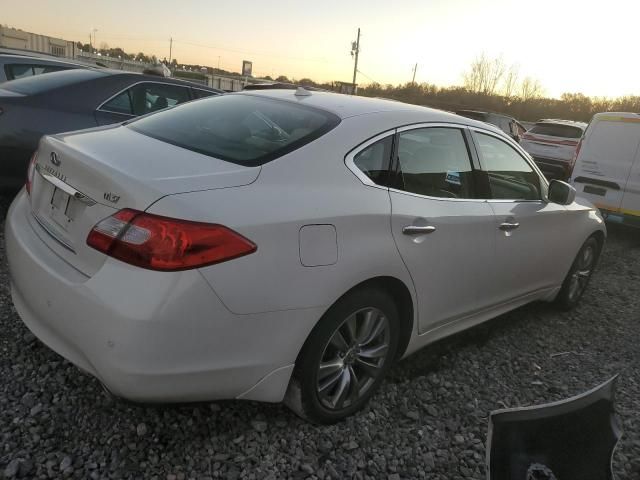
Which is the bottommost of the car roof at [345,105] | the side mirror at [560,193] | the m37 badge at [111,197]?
the side mirror at [560,193]

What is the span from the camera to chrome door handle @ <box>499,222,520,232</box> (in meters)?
3.30

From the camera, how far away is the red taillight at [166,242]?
186 cm

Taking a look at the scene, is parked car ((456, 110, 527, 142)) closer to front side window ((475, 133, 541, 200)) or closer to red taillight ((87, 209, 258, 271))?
front side window ((475, 133, 541, 200))

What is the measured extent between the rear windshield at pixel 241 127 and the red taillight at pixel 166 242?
0.46 metres

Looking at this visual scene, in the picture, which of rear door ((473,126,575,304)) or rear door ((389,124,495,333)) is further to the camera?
rear door ((473,126,575,304))

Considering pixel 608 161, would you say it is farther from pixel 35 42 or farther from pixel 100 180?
pixel 35 42

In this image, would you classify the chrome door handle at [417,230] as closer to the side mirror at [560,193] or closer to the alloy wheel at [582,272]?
the side mirror at [560,193]

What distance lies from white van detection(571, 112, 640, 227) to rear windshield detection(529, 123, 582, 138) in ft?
18.1

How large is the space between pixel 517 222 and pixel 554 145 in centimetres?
1068

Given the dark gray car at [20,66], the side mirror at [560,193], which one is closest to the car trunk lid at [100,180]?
the side mirror at [560,193]

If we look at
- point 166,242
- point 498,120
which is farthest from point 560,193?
point 498,120

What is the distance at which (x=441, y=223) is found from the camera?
2.81 m

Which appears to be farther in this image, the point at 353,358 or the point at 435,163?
the point at 435,163

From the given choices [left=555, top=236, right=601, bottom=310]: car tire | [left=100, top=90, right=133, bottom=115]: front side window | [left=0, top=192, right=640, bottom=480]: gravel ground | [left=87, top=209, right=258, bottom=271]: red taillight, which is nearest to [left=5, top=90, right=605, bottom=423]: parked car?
[left=87, top=209, right=258, bottom=271]: red taillight
